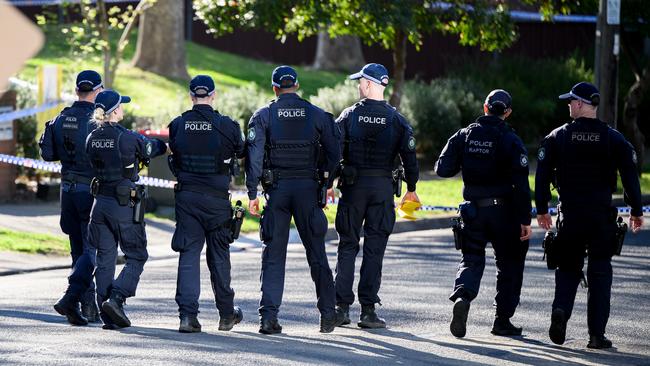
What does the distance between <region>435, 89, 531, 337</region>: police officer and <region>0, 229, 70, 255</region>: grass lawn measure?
680cm

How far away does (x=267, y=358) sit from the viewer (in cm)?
816

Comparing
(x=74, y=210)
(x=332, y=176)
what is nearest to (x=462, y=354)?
(x=332, y=176)

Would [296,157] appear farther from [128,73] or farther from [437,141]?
[128,73]

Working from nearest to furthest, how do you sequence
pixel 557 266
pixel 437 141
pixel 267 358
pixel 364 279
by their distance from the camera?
pixel 267 358 < pixel 557 266 < pixel 364 279 < pixel 437 141

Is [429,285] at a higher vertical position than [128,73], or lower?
lower

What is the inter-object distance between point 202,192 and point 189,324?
956 millimetres

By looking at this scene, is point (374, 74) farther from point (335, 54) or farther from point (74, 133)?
point (335, 54)

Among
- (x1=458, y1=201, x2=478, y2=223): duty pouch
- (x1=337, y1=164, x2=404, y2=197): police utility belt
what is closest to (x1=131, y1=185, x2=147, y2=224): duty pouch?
(x1=337, y1=164, x2=404, y2=197): police utility belt

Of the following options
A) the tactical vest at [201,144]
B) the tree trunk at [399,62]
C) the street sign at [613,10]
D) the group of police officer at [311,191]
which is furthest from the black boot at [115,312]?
the tree trunk at [399,62]

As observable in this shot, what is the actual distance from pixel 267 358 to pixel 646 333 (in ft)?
10.6

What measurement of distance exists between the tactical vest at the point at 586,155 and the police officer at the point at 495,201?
331 millimetres

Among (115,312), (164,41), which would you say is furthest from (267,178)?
(164,41)

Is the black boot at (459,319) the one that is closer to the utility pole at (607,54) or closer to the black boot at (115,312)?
the black boot at (115,312)

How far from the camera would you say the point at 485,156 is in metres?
9.48
